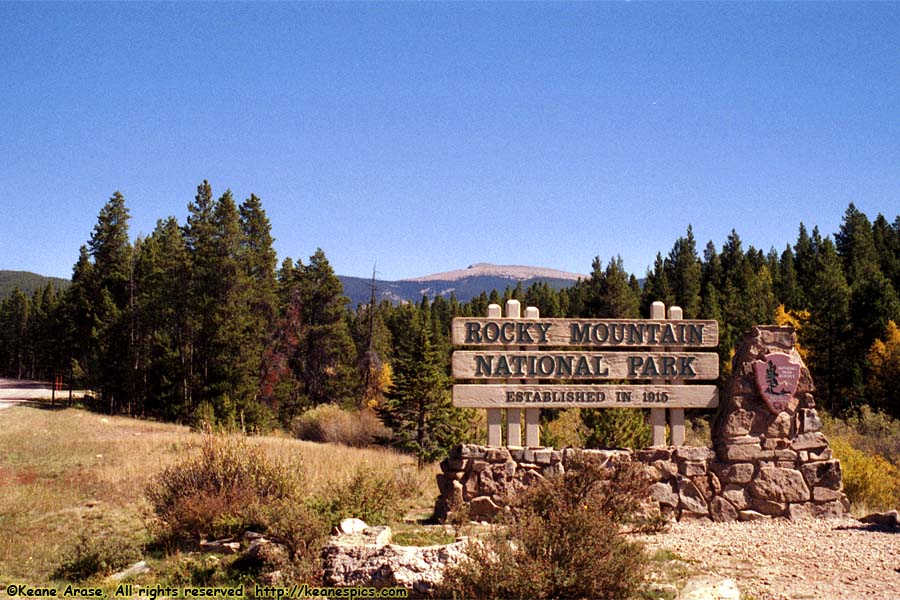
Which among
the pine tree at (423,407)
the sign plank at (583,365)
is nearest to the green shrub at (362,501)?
the sign plank at (583,365)

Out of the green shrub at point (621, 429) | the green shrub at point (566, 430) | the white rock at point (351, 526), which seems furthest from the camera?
the green shrub at point (566, 430)

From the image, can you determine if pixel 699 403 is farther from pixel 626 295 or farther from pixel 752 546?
pixel 626 295

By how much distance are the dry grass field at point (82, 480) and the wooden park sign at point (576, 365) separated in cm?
241

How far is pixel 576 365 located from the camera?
1114 cm

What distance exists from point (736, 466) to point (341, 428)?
71.7ft

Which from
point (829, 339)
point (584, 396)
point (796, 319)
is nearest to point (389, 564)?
point (584, 396)

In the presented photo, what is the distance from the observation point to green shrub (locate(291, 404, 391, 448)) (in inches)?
1172

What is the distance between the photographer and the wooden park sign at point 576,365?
433 inches

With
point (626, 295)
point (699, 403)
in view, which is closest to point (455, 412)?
point (699, 403)

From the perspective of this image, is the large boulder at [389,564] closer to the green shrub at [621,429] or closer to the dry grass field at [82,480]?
the dry grass field at [82,480]

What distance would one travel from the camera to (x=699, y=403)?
1127 cm

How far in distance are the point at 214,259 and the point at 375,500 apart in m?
30.7

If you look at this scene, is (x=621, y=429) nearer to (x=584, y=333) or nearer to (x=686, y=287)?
(x=584, y=333)

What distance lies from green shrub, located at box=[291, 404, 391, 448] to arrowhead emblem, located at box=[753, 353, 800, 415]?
64.4 ft
